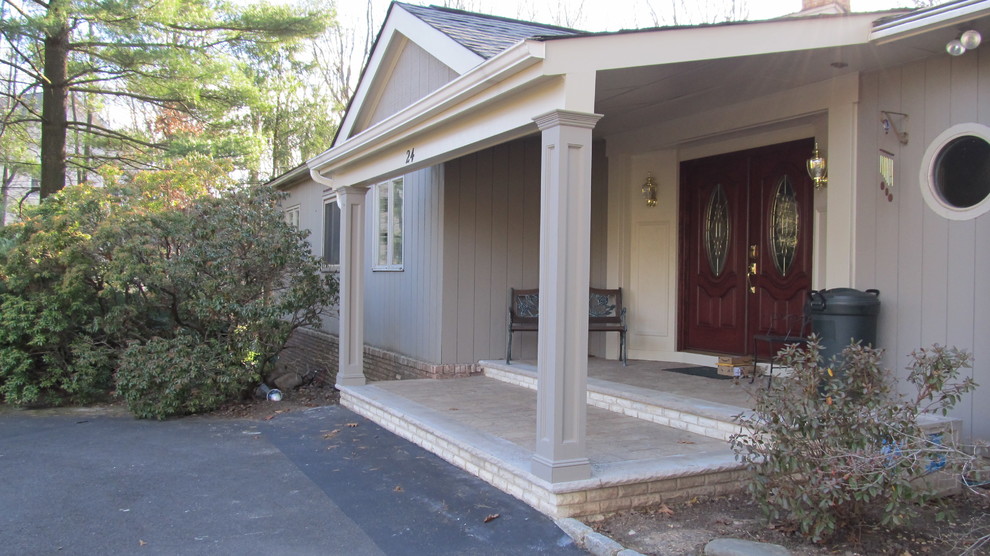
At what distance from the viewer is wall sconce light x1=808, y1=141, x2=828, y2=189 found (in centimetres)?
593

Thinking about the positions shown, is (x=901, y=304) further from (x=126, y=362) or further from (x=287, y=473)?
(x=126, y=362)

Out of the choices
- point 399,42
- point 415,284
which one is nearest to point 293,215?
point 399,42

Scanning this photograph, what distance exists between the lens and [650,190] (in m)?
7.93

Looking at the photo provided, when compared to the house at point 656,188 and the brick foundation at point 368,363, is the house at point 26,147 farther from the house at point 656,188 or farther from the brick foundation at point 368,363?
the house at point 656,188

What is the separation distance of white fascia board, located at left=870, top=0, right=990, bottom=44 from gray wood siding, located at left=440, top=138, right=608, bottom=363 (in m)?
4.24

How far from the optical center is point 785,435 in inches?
139

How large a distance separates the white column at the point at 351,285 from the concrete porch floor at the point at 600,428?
1.00 ft

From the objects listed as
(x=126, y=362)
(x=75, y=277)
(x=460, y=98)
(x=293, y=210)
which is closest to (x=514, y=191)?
(x=460, y=98)

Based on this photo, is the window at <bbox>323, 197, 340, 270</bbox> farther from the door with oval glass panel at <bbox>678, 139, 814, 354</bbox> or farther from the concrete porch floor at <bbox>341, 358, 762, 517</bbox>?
the door with oval glass panel at <bbox>678, 139, 814, 354</bbox>

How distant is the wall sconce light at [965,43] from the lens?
13.9 ft

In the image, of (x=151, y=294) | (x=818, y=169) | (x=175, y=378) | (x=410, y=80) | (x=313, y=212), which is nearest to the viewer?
(x=818, y=169)

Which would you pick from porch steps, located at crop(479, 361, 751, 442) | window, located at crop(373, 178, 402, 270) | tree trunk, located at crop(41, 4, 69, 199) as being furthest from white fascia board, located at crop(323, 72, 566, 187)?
tree trunk, located at crop(41, 4, 69, 199)

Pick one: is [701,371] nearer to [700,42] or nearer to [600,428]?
[600,428]

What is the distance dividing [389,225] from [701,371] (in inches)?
186
